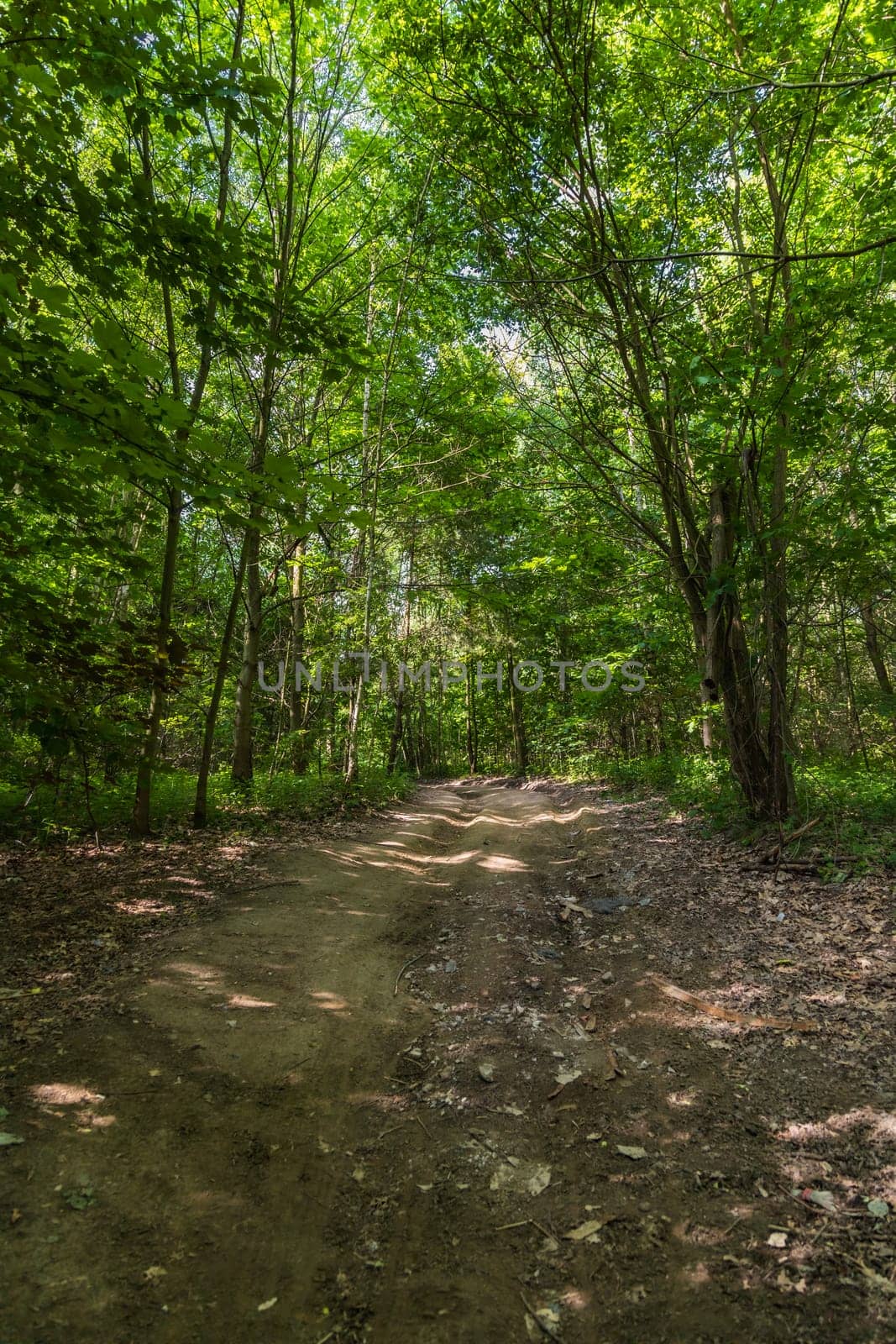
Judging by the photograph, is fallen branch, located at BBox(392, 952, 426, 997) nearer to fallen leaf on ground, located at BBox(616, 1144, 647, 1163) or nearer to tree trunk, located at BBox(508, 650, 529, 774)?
fallen leaf on ground, located at BBox(616, 1144, 647, 1163)

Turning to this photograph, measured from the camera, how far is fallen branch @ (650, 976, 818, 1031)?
3295 mm

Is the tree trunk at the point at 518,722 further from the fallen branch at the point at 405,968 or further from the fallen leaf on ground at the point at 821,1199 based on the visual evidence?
the fallen leaf on ground at the point at 821,1199

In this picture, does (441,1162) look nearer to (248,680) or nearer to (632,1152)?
(632,1152)

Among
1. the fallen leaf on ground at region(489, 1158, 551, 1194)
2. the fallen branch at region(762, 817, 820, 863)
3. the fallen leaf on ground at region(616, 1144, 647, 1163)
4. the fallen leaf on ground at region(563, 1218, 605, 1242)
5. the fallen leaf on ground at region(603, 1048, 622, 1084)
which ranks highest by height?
the fallen branch at region(762, 817, 820, 863)

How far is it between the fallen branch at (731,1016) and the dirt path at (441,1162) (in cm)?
6

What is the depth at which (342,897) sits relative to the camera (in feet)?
19.1

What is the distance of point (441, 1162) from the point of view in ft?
8.44

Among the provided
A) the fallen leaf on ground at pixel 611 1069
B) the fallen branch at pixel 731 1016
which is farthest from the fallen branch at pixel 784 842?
the fallen leaf on ground at pixel 611 1069

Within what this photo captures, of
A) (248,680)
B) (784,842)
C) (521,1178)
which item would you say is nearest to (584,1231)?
(521,1178)

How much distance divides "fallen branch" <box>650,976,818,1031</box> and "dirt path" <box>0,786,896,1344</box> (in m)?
0.06

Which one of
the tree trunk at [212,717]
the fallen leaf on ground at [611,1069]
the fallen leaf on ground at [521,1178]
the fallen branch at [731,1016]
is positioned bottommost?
the fallen leaf on ground at [521,1178]

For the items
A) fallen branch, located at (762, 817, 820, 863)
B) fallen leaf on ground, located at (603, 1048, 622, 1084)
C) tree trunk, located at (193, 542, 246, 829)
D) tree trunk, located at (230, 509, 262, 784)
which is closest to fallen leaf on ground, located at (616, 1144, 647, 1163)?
fallen leaf on ground, located at (603, 1048, 622, 1084)

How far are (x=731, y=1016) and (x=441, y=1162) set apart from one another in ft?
6.24

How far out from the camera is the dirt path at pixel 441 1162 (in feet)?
6.16
